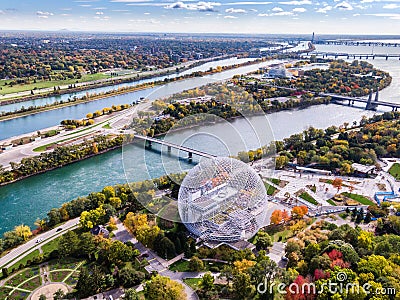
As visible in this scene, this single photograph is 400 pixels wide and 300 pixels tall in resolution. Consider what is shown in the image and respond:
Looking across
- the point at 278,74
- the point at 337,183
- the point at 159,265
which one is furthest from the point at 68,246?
the point at 278,74

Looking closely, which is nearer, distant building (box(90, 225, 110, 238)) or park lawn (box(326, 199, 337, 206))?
distant building (box(90, 225, 110, 238))

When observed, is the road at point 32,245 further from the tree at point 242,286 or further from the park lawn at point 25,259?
the tree at point 242,286

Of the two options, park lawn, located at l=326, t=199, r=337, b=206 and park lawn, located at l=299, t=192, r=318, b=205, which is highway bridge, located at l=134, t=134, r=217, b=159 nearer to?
park lawn, located at l=299, t=192, r=318, b=205

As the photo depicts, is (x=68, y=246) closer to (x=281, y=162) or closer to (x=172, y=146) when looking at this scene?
(x=172, y=146)

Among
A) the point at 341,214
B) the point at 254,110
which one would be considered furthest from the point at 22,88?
the point at 341,214

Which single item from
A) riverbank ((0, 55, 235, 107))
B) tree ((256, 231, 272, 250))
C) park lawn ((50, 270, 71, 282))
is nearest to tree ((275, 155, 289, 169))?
tree ((256, 231, 272, 250))

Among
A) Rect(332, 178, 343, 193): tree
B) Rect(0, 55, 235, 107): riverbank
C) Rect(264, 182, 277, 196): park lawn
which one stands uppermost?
Rect(0, 55, 235, 107): riverbank
